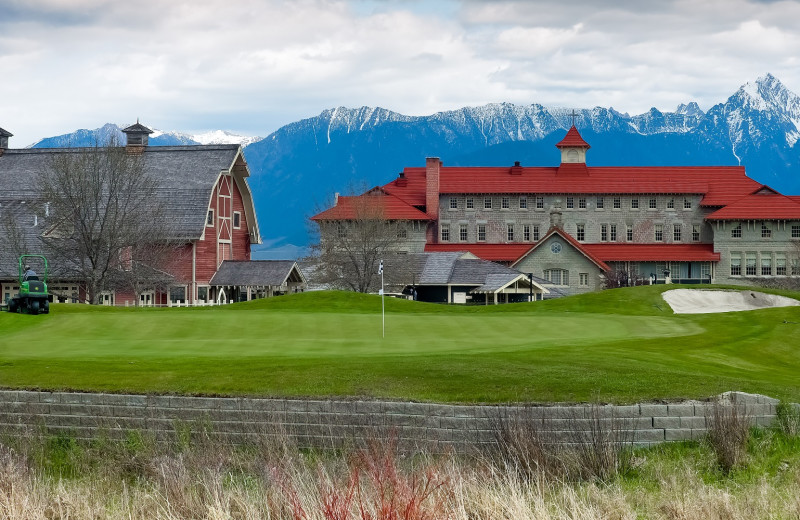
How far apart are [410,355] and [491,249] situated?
73174 millimetres

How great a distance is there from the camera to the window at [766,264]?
93.8 m

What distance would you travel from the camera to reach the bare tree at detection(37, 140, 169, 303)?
58844mm

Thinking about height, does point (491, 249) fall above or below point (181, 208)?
below

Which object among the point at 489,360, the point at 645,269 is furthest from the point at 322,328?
the point at 645,269

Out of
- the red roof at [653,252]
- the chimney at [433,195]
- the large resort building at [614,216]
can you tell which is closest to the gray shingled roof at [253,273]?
the large resort building at [614,216]

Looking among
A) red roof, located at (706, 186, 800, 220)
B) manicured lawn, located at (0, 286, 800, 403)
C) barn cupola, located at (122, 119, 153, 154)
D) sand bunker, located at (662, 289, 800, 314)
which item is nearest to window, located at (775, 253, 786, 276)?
red roof, located at (706, 186, 800, 220)

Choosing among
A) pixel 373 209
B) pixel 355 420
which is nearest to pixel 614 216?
pixel 373 209

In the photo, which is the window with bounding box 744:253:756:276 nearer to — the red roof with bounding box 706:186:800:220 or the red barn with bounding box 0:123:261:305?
the red roof with bounding box 706:186:800:220

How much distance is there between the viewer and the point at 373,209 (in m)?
85.8

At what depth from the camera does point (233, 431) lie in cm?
2070

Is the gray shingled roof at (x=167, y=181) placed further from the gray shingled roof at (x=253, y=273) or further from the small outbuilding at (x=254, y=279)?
the small outbuilding at (x=254, y=279)

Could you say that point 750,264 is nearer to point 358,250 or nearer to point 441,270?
point 441,270

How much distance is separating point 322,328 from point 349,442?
38.2ft

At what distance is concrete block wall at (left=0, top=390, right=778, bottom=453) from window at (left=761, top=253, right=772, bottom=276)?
254 feet
